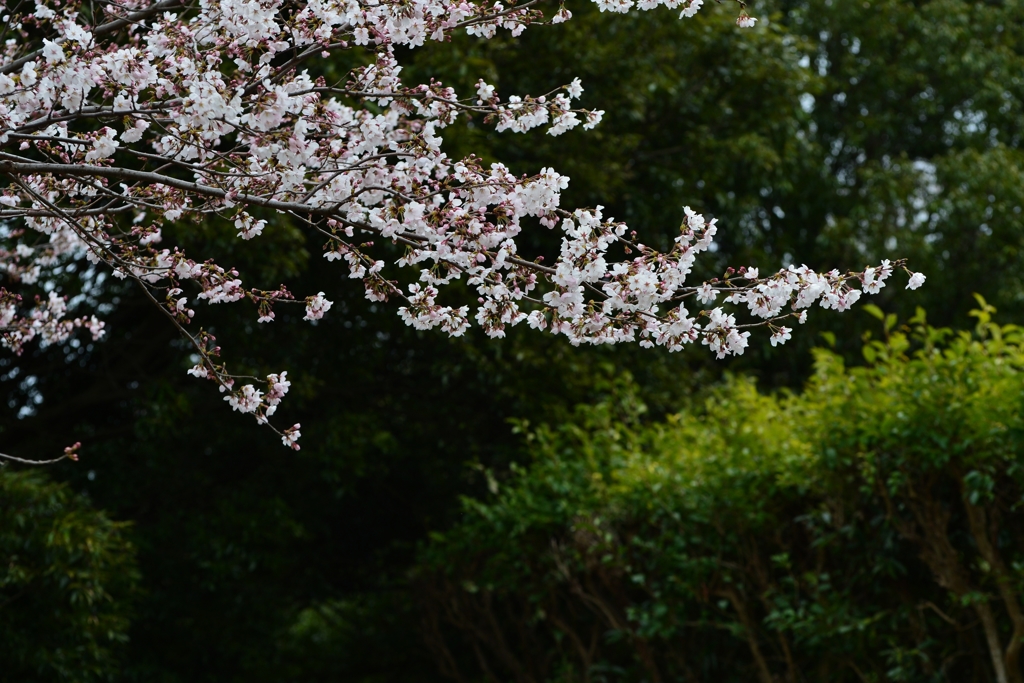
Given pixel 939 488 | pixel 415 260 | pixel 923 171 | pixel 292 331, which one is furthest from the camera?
pixel 923 171

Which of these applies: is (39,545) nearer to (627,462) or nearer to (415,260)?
(627,462)

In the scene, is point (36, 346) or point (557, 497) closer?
point (557, 497)

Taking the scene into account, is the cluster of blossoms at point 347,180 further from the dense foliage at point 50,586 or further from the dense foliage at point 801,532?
the dense foliage at point 50,586

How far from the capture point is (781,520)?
5.02m

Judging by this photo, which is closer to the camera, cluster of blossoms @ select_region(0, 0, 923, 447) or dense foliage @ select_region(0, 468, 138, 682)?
cluster of blossoms @ select_region(0, 0, 923, 447)

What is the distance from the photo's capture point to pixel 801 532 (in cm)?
501

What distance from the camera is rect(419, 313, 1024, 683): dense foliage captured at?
417 cm

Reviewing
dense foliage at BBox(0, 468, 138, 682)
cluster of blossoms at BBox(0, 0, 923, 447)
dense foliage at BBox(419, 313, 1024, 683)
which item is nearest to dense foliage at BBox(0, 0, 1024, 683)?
dense foliage at BBox(419, 313, 1024, 683)

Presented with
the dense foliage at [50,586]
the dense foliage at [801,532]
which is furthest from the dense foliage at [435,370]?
the dense foliage at [50,586]

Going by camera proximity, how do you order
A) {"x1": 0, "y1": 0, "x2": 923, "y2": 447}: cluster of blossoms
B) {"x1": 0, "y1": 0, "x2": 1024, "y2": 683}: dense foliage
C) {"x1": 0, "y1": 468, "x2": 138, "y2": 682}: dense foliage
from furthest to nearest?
{"x1": 0, "y1": 0, "x2": 1024, "y2": 683}: dense foliage
{"x1": 0, "y1": 468, "x2": 138, "y2": 682}: dense foliage
{"x1": 0, "y1": 0, "x2": 923, "y2": 447}: cluster of blossoms

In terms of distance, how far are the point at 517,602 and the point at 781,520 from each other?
296 cm

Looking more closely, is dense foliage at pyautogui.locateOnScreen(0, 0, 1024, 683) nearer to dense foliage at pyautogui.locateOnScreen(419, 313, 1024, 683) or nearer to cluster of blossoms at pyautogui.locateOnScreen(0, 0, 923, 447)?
dense foliage at pyautogui.locateOnScreen(419, 313, 1024, 683)

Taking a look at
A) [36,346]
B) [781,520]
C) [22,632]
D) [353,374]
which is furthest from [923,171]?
[22,632]

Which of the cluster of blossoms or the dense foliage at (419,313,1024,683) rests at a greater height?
the cluster of blossoms
